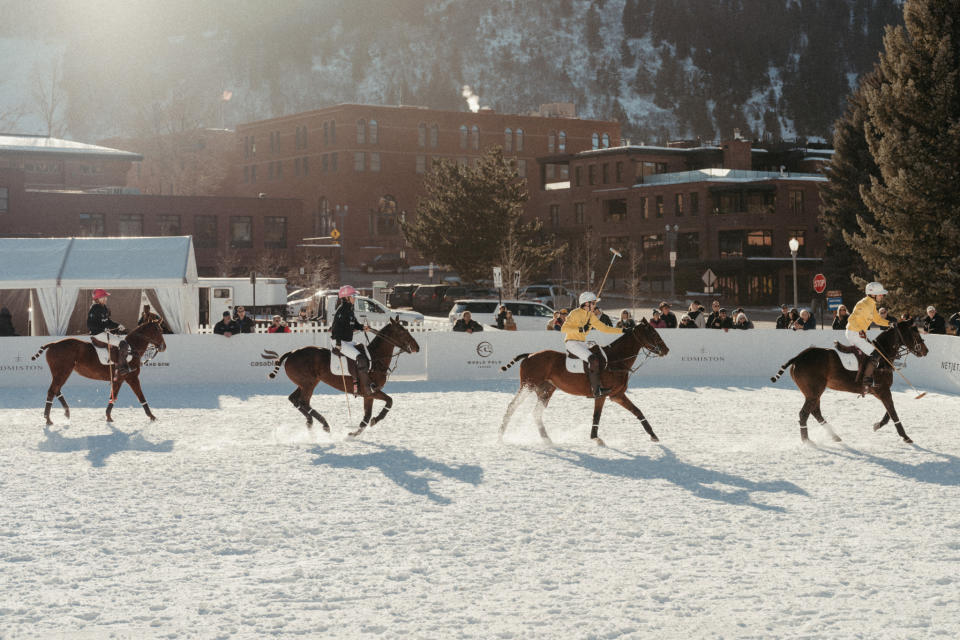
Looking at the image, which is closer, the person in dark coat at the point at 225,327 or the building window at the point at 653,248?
the person in dark coat at the point at 225,327

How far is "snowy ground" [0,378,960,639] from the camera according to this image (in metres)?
7.31

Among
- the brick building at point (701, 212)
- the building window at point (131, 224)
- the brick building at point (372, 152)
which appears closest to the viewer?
the brick building at point (701, 212)

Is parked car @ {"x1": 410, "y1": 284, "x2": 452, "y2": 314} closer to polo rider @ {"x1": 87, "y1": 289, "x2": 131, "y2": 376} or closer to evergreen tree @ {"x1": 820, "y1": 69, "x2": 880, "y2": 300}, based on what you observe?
evergreen tree @ {"x1": 820, "y1": 69, "x2": 880, "y2": 300}

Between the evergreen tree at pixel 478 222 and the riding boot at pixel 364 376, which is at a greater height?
the evergreen tree at pixel 478 222

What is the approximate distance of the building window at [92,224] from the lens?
7456 cm

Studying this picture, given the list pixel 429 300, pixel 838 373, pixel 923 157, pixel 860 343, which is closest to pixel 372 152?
pixel 429 300

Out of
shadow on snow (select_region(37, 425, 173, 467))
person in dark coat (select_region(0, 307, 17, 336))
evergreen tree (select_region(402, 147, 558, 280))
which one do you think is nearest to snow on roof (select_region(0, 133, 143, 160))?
evergreen tree (select_region(402, 147, 558, 280))

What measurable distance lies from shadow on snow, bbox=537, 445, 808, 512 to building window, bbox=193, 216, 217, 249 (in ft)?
226

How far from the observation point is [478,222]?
A: 6506 centimetres

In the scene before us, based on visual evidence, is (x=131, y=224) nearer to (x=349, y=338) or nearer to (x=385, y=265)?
(x=385, y=265)

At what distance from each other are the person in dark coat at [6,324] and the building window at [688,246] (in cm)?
5733

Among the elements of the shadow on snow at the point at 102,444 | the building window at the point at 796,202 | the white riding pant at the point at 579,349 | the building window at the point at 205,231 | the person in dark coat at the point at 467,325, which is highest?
the building window at the point at 796,202

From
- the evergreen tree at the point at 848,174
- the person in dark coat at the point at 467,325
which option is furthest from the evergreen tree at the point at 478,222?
the person in dark coat at the point at 467,325

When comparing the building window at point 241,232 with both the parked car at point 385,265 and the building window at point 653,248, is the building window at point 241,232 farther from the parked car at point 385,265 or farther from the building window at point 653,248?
the building window at point 653,248
